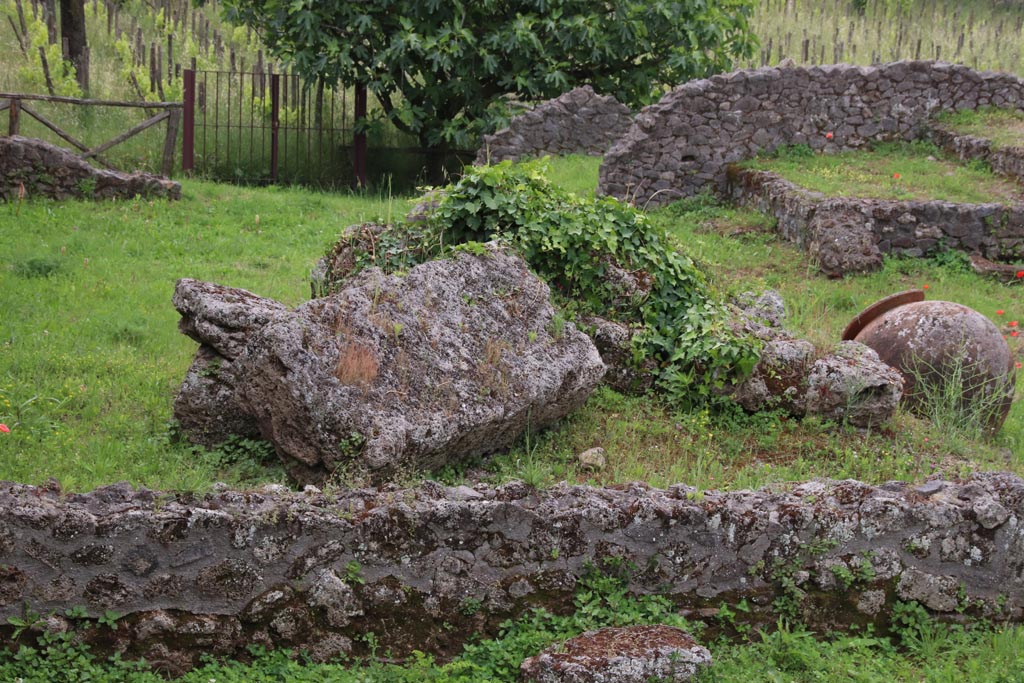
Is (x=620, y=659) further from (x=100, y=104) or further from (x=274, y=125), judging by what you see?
(x=274, y=125)

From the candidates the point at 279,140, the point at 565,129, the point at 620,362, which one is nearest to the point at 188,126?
the point at 279,140

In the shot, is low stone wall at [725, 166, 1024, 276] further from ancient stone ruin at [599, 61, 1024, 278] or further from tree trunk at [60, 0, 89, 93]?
tree trunk at [60, 0, 89, 93]

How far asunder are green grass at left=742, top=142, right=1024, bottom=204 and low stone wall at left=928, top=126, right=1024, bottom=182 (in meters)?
0.13

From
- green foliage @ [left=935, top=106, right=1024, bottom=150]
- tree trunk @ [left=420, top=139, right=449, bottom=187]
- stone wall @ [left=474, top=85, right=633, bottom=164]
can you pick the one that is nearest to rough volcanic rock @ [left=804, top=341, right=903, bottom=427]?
green foliage @ [left=935, top=106, right=1024, bottom=150]

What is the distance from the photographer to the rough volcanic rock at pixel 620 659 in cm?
438

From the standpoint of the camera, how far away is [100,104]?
15859mm

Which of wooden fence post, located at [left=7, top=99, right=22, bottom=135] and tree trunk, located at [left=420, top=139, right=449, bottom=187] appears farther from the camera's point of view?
tree trunk, located at [left=420, top=139, right=449, bottom=187]

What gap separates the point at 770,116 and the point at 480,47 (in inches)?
196

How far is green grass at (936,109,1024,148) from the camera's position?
15781 mm

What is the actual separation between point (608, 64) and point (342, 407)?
14.2m

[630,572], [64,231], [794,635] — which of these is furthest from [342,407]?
[64,231]

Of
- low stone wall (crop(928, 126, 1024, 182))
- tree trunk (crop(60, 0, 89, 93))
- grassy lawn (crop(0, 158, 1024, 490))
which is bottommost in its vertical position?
grassy lawn (crop(0, 158, 1024, 490))

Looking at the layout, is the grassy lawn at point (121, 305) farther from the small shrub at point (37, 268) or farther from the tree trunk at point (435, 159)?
the tree trunk at point (435, 159)

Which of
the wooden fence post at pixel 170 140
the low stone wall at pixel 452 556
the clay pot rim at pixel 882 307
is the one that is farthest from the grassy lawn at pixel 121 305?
the clay pot rim at pixel 882 307
